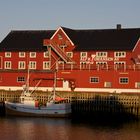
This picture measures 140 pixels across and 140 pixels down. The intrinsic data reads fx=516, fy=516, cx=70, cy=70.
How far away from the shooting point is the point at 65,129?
190ft

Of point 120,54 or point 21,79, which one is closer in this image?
point 21,79

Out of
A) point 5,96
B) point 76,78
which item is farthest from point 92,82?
point 5,96

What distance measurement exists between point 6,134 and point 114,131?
1193 centimetres

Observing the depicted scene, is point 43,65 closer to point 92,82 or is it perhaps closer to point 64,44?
point 64,44

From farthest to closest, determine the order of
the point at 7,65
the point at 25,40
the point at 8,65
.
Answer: the point at 25,40, the point at 7,65, the point at 8,65

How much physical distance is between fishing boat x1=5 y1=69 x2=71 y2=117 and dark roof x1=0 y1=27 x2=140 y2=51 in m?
17.7

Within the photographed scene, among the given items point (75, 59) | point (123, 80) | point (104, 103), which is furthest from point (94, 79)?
point (104, 103)

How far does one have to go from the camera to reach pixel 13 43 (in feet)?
302

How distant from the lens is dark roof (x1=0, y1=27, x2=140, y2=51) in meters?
85.1

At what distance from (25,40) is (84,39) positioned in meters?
11.0

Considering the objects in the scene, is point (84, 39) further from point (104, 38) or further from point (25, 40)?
point (25, 40)

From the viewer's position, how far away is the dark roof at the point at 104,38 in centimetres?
8459

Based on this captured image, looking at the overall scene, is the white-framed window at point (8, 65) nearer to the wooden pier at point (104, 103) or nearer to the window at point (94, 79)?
the window at point (94, 79)

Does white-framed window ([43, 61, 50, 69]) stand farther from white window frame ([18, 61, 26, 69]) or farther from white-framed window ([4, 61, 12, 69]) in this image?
white-framed window ([4, 61, 12, 69])
